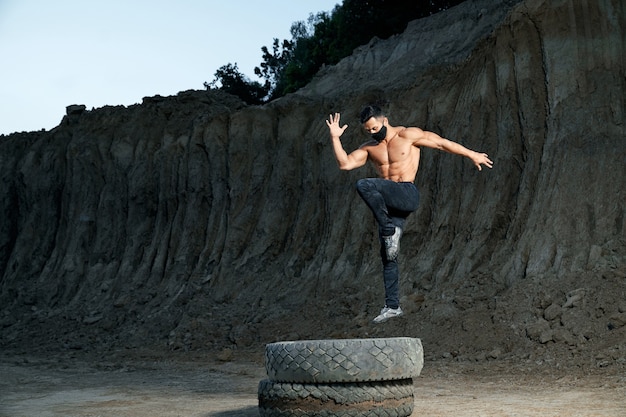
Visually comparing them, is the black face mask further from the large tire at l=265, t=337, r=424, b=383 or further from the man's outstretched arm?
the large tire at l=265, t=337, r=424, b=383

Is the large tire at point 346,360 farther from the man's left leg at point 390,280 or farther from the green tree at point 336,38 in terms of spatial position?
the green tree at point 336,38

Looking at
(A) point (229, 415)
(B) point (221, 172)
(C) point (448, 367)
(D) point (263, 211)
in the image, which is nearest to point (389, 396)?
(A) point (229, 415)

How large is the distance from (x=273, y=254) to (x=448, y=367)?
10.3 metres

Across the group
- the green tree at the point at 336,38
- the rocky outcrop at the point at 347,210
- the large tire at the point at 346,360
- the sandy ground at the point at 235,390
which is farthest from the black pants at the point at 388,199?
the green tree at the point at 336,38

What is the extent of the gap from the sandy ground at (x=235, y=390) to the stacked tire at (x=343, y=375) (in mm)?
1748

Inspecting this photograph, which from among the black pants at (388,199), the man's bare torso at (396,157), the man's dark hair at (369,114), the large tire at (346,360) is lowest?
the large tire at (346,360)

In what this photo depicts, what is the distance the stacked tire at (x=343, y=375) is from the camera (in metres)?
10.3

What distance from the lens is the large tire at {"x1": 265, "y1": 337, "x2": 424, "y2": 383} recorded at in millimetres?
10250

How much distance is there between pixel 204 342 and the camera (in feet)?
78.0

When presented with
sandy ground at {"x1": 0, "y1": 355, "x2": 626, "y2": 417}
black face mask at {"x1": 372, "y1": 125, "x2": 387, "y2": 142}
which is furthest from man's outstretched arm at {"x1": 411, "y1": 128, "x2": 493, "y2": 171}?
sandy ground at {"x1": 0, "y1": 355, "x2": 626, "y2": 417}

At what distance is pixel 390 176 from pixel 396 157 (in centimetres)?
24

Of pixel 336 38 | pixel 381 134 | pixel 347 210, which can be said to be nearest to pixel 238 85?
pixel 336 38

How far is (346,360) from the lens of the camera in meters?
10.2

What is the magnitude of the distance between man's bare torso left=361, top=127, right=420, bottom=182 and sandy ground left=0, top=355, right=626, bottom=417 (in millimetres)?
3241
